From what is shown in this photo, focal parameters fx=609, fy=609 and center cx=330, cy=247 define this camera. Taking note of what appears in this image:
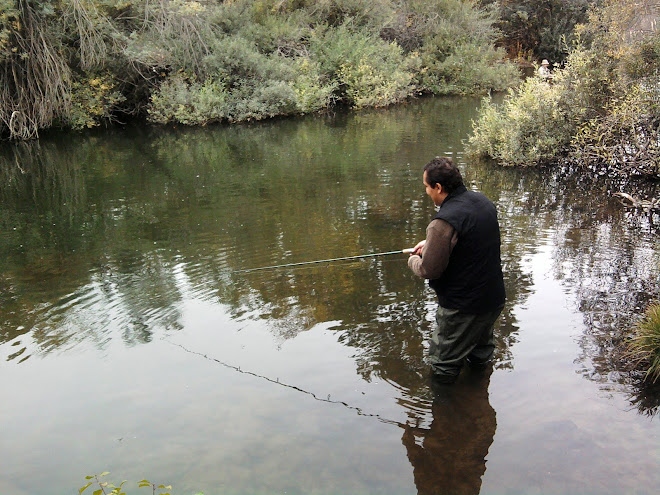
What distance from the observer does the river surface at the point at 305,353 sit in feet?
13.6

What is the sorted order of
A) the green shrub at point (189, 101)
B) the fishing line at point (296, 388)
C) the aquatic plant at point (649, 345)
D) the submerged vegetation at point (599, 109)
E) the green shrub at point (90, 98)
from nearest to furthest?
the fishing line at point (296, 388) < the aquatic plant at point (649, 345) < the submerged vegetation at point (599, 109) < the green shrub at point (90, 98) < the green shrub at point (189, 101)

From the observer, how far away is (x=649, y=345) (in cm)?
486

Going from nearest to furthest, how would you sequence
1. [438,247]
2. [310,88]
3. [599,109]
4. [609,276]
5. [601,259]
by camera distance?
1. [438,247]
2. [609,276]
3. [601,259]
4. [599,109]
5. [310,88]

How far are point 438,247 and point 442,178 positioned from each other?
49 centimetres

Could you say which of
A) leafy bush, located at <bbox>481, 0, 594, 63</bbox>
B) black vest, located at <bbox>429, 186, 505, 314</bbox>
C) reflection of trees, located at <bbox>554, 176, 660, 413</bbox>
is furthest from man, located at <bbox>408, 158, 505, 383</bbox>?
leafy bush, located at <bbox>481, 0, 594, 63</bbox>

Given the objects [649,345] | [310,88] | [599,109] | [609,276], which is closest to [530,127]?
[599,109]

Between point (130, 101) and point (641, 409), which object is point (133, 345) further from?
point (130, 101)

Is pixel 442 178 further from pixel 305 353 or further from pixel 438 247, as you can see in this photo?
pixel 305 353

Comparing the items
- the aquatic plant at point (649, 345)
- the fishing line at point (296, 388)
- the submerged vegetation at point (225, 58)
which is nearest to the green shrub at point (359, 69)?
the submerged vegetation at point (225, 58)

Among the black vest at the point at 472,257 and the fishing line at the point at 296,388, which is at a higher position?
the black vest at the point at 472,257

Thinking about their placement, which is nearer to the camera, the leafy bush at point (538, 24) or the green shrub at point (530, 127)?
the green shrub at point (530, 127)

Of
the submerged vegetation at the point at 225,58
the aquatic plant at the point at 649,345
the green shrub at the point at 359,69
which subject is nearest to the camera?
the aquatic plant at the point at 649,345

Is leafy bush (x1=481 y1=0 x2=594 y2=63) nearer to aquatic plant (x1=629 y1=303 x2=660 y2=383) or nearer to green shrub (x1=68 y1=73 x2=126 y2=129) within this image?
green shrub (x1=68 y1=73 x2=126 y2=129)

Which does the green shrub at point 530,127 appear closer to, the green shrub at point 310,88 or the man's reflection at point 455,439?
the man's reflection at point 455,439
